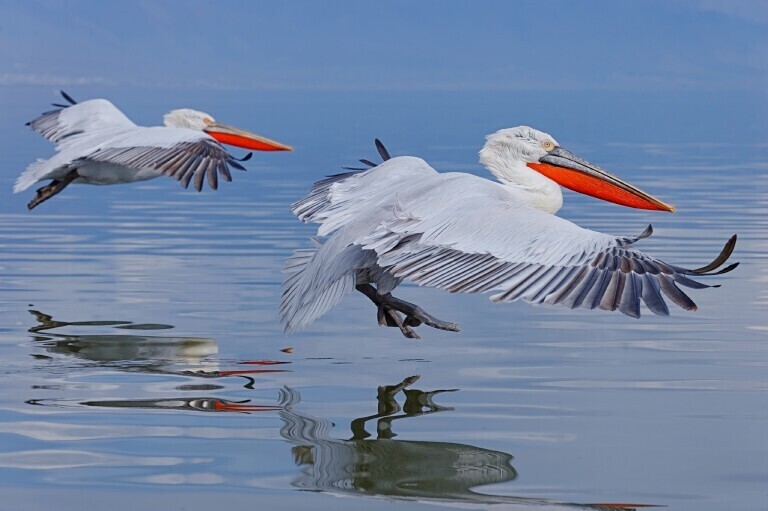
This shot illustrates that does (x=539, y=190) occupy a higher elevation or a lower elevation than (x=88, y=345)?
higher

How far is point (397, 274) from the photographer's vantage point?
20.3ft

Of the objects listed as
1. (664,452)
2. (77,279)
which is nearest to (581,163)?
(664,452)

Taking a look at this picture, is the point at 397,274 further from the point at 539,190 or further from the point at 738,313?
the point at 738,313

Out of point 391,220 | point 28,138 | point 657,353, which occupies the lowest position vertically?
point 657,353

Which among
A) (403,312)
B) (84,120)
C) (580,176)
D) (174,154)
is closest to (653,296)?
(403,312)

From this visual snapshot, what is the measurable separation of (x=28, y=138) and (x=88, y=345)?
3520 centimetres

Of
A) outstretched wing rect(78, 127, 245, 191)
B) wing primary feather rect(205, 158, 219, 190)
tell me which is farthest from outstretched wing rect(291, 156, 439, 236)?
outstretched wing rect(78, 127, 245, 191)

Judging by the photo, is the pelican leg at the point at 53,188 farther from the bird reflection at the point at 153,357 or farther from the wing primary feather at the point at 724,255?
the wing primary feather at the point at 724,255

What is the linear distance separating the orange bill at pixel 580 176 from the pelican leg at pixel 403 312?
1071mm

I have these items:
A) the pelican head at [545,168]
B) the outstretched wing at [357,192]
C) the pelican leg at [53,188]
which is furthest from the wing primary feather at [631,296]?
the pelican leg at [53,188]

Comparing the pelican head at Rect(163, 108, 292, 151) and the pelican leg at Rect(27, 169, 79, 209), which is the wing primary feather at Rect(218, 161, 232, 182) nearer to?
the pelican leg at Rect(27, 169, 79, 209)

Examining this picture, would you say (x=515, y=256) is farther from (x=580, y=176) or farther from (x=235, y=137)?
(x=235, y=137)

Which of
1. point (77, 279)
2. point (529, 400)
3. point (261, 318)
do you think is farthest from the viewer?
point (77, 279)

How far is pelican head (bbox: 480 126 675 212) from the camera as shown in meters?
7.79
